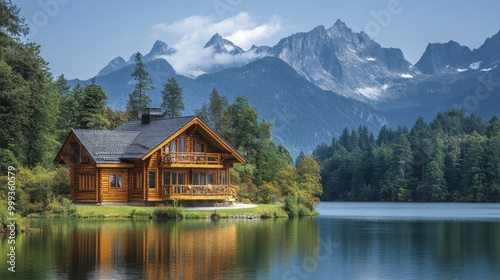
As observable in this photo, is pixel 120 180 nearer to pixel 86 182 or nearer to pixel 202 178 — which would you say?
pixel 86 182

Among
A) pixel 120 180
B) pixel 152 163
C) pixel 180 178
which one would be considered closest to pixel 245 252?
pixel 152 163

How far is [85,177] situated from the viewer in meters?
59.8

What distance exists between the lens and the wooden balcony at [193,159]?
5864 centimetres

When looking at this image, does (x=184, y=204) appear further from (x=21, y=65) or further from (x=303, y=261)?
(x=303, y=261)

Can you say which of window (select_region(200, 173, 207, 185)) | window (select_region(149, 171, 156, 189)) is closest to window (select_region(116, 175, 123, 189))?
window (select_region(149, 171, 156, 189))

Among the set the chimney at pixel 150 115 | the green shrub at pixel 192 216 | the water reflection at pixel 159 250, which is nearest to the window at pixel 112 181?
the chimney at pixel 150 115

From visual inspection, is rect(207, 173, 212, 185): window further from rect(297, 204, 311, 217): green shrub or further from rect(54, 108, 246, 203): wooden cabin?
rect(297, 204, 311, 217): green shrub

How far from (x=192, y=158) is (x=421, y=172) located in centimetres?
8791

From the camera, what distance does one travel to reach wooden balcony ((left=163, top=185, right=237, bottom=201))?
57.8 metres

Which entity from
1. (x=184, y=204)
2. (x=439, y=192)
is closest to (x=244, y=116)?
(x=184, y=204)

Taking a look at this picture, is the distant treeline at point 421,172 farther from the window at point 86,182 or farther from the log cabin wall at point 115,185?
the window at point 86,182

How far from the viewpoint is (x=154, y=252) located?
30.8 m

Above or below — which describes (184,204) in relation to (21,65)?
below

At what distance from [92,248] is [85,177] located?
28.7 m
